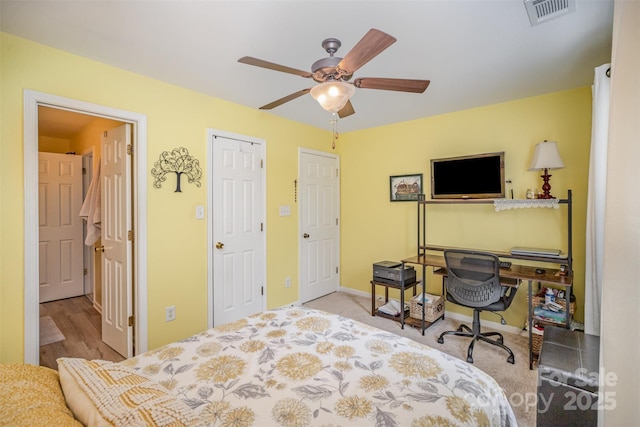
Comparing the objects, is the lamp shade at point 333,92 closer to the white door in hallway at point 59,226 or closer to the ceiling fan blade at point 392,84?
the ceiling fan blade at point 392,84

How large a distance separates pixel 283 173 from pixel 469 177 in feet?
7.12

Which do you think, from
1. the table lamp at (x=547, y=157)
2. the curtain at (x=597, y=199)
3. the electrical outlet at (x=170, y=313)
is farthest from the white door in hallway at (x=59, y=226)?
the curtain at (x=597, y=199)

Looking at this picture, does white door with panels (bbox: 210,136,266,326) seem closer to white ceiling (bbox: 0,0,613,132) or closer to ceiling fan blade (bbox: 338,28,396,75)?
white ceiling (bbox: 0,0,613,132)

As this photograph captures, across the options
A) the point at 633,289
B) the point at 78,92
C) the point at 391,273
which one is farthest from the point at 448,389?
the point at 78,92

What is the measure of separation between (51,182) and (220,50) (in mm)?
3744

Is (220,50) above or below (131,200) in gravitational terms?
above

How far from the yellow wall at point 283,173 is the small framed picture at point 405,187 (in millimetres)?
87

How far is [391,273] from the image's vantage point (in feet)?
11.0

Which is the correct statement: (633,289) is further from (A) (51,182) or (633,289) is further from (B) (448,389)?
(A) (51,182)

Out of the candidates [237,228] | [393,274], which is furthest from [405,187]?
[237,228]

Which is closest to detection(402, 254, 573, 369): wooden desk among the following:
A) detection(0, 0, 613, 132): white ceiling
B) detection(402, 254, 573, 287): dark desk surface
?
detection(402, 254, 573, 287): dark desk surface

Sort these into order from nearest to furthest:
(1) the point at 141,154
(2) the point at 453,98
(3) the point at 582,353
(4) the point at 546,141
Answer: (3) the point at 582,353 < (1) the point at 141,154 < (4) the point at 546,141 < (2) the point at 453,98

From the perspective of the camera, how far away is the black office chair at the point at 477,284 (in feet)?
8.12

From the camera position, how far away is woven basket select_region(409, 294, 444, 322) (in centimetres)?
321
